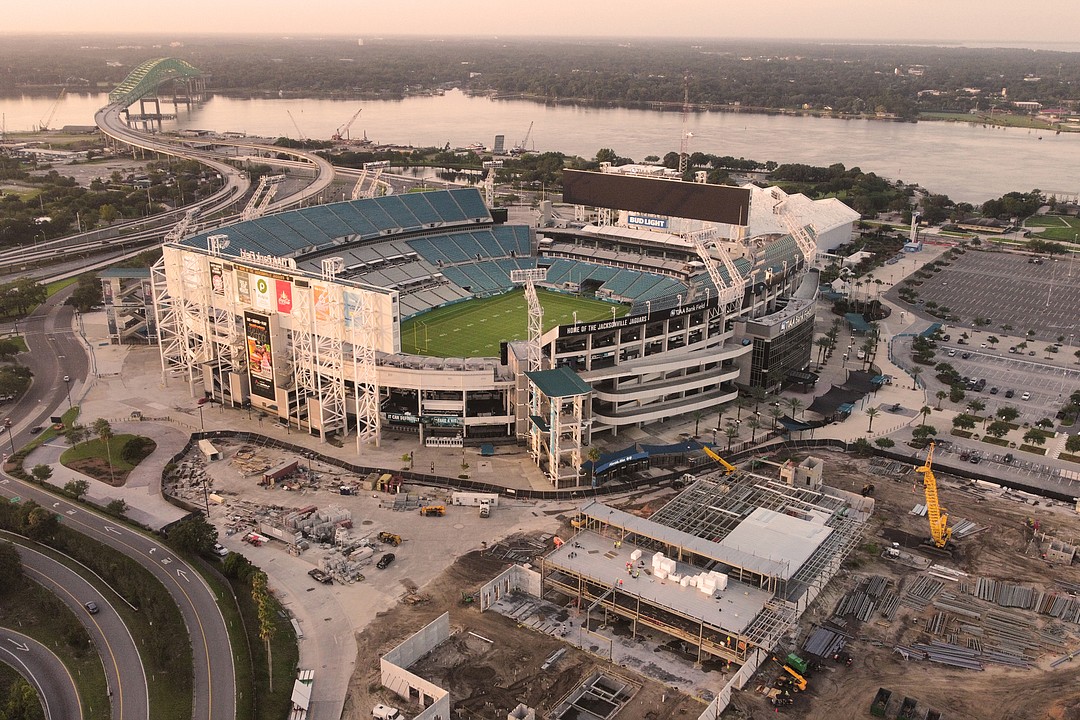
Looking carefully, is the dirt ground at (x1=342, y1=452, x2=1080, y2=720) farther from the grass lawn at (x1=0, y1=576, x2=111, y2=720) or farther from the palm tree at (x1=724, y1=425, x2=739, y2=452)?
the palm tree at (x1=724, y1=425, x2=739, y2=452)

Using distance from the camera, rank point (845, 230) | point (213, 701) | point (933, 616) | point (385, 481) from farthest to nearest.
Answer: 1. point (845, 230)
2. point (385, 481)
3. point (933, 616)
4. point (213, 701)

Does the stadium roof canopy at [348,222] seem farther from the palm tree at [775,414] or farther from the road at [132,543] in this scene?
the palm tree at [775,414]

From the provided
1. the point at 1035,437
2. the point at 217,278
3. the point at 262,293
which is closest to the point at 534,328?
the point at 262,293

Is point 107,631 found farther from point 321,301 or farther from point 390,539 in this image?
point 321,301

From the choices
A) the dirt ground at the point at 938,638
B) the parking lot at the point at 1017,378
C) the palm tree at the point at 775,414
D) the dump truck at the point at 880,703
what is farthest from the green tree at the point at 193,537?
the parking lot at the point at 1017,378

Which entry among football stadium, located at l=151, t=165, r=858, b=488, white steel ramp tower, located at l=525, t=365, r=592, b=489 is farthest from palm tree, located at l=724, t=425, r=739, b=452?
white steel ramp tower, located at l=525, t=365, r=592, b=489

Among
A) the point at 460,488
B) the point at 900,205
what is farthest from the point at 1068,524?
the point at 900,205

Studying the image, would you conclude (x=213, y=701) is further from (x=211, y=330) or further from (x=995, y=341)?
(x=995, y=341)
